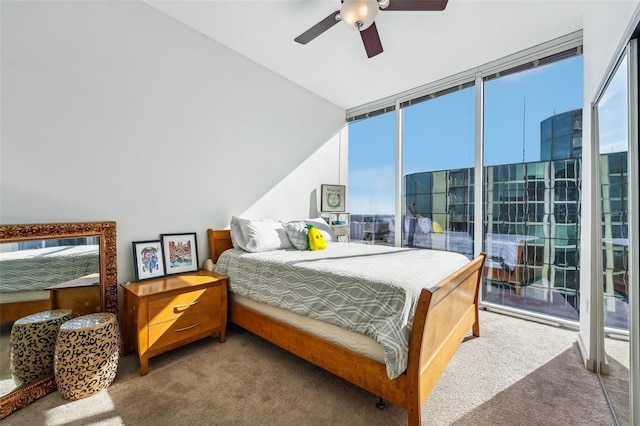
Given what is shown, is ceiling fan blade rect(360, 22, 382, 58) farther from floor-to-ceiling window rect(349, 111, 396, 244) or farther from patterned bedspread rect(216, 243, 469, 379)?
floor-to-ceiling window rect(349, 111, 396, 244)

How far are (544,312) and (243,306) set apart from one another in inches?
123

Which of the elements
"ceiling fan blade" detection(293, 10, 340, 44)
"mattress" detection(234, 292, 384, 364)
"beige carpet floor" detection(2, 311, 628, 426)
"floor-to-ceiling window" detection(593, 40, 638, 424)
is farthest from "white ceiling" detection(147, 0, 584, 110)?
"beige carpet floor" detection(2, 311, 628, 426)

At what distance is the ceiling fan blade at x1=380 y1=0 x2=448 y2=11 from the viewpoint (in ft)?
6.17

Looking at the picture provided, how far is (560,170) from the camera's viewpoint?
2.85m

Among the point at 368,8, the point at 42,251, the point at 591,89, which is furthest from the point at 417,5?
the point at 42,251

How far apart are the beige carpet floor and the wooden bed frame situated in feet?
0.55

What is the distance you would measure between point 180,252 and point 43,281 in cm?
95

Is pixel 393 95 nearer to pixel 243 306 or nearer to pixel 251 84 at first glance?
pixel 251 84

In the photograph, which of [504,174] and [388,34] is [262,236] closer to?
[388,34]

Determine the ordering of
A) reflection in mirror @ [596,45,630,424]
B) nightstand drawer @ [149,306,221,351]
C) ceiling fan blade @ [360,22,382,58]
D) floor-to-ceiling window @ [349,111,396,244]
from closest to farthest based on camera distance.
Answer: reflection in mirror @ [596,45,630,424], nightstand drawer @ [149,306,221,351], ceiling fan blade @ [360,22,382,58], floor-to-ceiling window @ [349,111,396,244]

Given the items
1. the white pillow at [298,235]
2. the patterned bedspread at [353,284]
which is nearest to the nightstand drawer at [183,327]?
the patterned bedspread at [353,284]

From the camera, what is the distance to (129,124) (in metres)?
2.37

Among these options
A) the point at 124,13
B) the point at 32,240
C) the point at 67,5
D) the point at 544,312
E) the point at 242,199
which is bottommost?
the point at 544,312

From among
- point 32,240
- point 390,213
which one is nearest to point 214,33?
point 32,240
